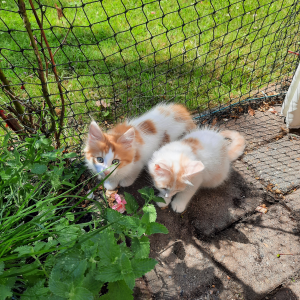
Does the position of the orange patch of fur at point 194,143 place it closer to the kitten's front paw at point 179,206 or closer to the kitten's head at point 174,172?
the kitten's head at point 174,172

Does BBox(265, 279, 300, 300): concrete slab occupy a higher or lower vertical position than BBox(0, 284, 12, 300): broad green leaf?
lower

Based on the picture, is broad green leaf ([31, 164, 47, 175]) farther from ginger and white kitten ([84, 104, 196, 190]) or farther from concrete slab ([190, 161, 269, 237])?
concrete slab ([190, 161, 269, 237])

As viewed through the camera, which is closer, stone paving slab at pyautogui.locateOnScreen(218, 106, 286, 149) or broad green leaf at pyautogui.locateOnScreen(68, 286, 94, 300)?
broad green leaf at pyautogui.locateOnScreen(68, 286, 94, 300)

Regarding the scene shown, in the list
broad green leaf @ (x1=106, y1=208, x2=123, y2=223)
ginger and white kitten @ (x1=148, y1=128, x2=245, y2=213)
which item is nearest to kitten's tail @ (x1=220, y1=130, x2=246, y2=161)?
ginger and white kitten @ (x1=148, y1=128, x2=245, y2=213)

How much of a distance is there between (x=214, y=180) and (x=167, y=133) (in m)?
0.50

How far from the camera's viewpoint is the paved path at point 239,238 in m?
1.44

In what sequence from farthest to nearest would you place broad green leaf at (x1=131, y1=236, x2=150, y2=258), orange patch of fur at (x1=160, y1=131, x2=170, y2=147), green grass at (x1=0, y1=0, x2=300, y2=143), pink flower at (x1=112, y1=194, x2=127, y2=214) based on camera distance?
1. green grass at (x1=0, y1=0, x2=300, y2=143)
2. orange patch of fur at (x1=160, y1=131, x2=170, y2=147)
3. pink flower at (x1=112, y1=194, x2=127, y2=214)
4. broad green leaf at (x1=131, y1=236, x2=150, y2=258)

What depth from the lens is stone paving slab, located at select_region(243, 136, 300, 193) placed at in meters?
1.90

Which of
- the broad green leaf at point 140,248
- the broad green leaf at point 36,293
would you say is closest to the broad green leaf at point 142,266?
the broad green leaf at point 140,248

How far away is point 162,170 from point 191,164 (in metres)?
0.17

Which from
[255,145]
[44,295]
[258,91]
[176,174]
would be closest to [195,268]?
[176,174]

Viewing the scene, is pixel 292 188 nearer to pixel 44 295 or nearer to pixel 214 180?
pixel 214 180

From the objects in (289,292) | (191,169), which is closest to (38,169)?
(191,169)

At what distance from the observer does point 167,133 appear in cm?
200
